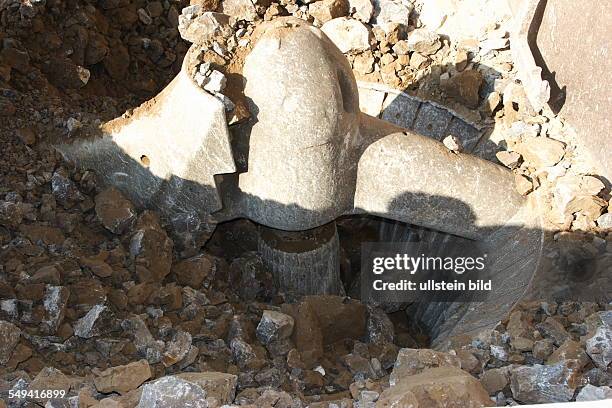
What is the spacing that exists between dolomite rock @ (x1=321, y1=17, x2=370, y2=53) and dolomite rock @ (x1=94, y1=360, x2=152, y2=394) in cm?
265

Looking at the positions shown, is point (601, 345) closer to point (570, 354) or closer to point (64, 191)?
point (570, 354)

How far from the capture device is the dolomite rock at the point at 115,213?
11.6 ft

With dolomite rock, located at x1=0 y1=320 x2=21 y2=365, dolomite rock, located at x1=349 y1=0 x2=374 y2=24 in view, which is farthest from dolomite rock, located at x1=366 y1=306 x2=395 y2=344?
dolomite rock, located at x1=349 y1=0 x2=374 y2=24

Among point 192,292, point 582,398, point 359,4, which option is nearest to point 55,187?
point 192,292

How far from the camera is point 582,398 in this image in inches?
93.0

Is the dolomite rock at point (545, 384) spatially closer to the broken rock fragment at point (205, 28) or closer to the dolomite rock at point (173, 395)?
the dolomite rock at point (173, 395)

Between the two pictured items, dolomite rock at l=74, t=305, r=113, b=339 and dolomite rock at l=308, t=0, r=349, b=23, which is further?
dolomite rock at l=308, t=0, r=349, b=23

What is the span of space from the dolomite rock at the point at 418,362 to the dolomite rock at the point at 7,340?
4.86 feet

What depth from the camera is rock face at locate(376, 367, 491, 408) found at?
224 cm

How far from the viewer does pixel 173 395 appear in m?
2.27

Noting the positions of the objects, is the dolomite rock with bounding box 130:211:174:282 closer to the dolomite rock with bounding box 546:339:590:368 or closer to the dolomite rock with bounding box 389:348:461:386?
the dolomite rock with bounding box 389:348:461:386

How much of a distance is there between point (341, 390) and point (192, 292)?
852mm

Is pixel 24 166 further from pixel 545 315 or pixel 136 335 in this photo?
pixel 545 315

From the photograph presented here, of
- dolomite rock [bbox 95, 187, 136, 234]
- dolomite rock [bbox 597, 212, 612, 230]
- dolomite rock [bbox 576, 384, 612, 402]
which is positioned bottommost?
dolomite rock [bbox 95, 187, 136, 234]
